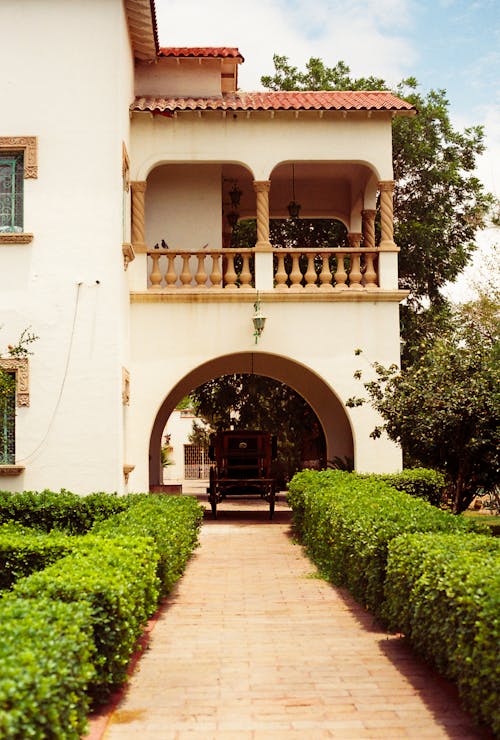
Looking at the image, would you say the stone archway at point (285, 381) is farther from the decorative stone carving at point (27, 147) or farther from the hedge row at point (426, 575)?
the hedge row at point (426, 575)

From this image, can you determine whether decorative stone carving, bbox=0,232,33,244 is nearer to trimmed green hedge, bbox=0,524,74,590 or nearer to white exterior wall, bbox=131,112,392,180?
white exterior wall, bbox=131,112,392,180

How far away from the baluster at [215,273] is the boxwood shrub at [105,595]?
9.72 meters

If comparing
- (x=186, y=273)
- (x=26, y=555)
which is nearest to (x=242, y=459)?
(x=186, y=273)

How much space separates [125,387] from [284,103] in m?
5.93

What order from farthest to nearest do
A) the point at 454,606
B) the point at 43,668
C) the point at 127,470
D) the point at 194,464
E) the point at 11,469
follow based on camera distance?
the point at 194,464 < the point at 127,470 < the point at 11,469 < the point at 454,606 < the point at 43,668

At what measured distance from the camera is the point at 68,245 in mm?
14453

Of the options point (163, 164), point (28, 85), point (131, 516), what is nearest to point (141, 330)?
point (163, 164)

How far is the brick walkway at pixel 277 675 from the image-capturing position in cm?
574

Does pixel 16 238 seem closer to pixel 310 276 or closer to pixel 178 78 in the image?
pixel 310 276

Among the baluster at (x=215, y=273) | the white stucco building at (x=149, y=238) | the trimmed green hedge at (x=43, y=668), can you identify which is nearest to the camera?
the trimmed green hedge at (x=43, y=668)

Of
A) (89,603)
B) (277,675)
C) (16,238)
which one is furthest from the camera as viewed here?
(16,238)

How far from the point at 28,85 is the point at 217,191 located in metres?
4.52

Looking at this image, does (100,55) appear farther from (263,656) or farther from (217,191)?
(263,656)

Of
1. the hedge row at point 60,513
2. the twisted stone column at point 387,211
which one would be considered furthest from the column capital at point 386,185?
the hedge row at point 60,513
